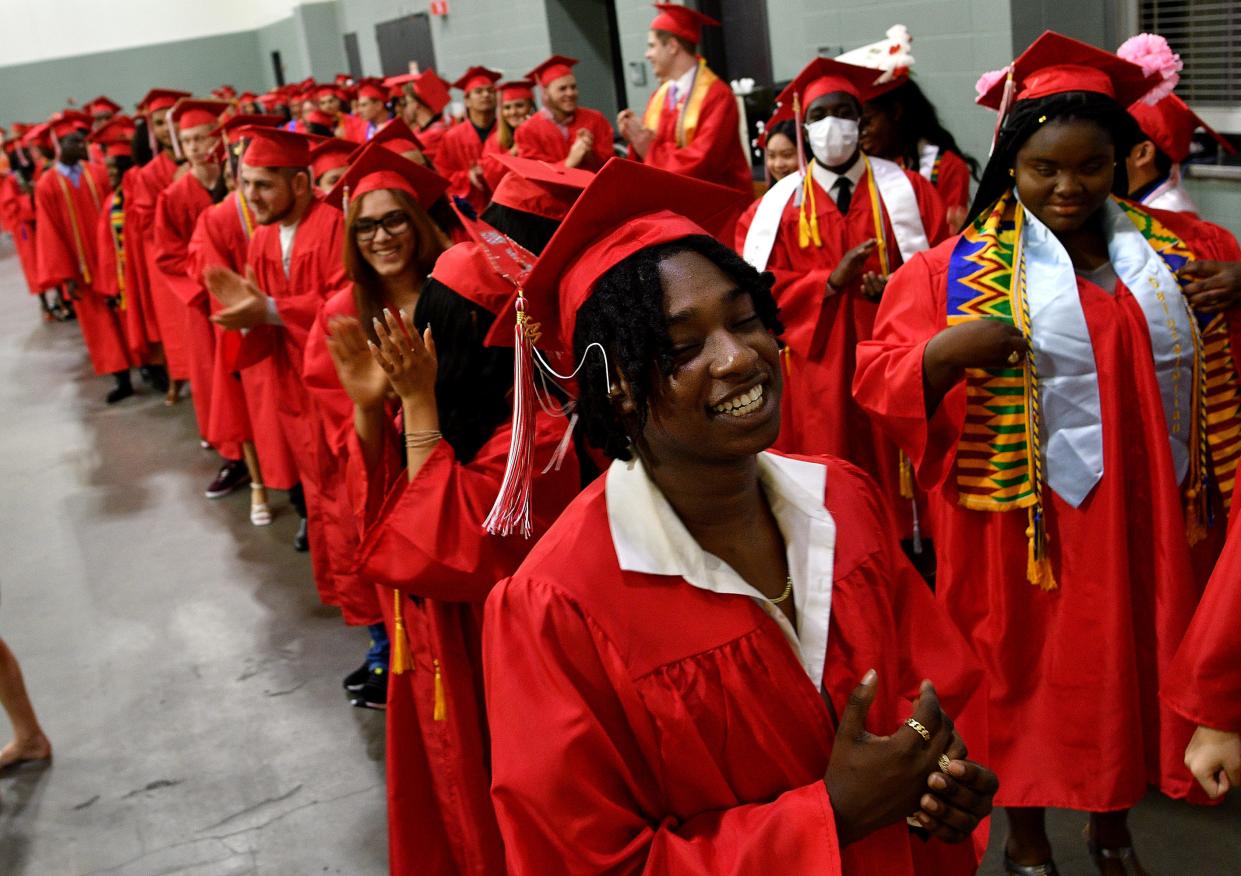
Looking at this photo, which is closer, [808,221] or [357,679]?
[808,221]

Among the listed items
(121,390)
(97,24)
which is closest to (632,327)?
(121,390)

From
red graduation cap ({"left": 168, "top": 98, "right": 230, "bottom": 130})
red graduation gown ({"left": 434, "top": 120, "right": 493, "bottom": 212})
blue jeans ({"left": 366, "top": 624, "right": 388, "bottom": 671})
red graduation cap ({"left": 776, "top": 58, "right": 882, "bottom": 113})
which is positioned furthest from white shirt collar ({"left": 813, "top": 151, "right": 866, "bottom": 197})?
red graduation gown ({"left": 434, "top": 120, "right": 493, "bottom": 212})

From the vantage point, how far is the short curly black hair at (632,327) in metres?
1.59

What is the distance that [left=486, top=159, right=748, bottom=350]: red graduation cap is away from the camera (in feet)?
5.36

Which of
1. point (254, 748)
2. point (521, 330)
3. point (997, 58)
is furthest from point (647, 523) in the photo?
point (997, 58)

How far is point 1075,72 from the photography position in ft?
8.83

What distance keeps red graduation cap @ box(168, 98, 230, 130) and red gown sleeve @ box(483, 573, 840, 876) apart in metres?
6.12

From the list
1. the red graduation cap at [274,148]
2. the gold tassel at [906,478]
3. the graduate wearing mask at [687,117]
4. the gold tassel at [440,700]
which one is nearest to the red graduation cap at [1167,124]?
the gold tassel at [906,478]

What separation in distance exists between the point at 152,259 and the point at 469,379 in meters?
6.36

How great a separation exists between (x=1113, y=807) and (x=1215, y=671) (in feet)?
3.26

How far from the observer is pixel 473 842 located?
9.51 feet

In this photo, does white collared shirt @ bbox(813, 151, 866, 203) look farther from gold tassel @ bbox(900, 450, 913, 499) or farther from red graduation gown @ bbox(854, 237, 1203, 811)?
red graduation gown @ bbox(854, 237, 1203, 811)

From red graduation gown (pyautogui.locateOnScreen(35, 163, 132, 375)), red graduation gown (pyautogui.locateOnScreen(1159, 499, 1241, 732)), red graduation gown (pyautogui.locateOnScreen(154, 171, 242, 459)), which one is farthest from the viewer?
red graduation gown (pyautogui.locateOnScreen(35, 163, 132, 375))

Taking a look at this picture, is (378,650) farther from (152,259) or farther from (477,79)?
(477,79)
